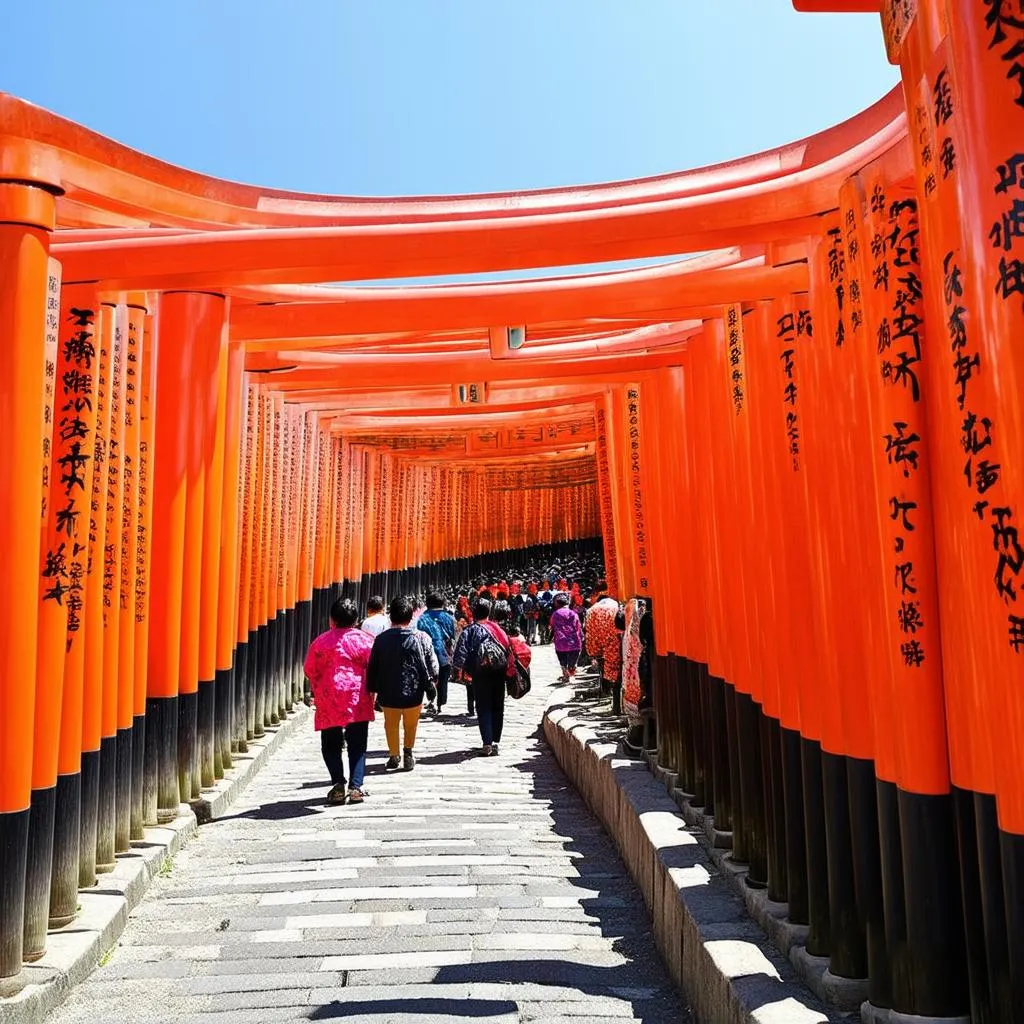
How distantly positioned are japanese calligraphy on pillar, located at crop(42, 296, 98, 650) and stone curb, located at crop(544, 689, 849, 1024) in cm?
345

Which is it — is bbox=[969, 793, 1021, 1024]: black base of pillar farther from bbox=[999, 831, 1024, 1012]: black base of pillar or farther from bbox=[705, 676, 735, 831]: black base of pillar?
bbox=[705, 676, 735, 831]: black base of pillar

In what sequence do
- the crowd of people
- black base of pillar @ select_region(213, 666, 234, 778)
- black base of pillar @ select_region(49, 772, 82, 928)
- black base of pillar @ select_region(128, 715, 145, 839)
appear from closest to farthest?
black base of pillar @ select_region(49, 772, 82, 928), black base of pillar @ select_region(128, 715, 145, 839), the crowd of people, black base of pillar @ select_region(213, 666, 234, 778)

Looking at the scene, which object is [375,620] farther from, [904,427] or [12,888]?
[904,427]

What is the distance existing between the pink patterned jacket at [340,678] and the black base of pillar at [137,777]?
173cm

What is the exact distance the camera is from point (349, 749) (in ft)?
28.1

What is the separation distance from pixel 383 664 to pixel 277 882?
2.96 meters

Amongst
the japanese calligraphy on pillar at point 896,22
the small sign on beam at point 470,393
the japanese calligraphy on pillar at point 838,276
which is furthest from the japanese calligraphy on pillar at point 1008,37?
the small sign on beam at point 470,393

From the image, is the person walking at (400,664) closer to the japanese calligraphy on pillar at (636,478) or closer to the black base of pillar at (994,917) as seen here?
the japanese calligraphy on pillar at (636,478)

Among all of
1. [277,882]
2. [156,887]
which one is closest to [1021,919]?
[277,882]

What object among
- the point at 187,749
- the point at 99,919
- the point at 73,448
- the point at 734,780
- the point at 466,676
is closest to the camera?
the point at 99,919

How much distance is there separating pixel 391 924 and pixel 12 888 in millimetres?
2011

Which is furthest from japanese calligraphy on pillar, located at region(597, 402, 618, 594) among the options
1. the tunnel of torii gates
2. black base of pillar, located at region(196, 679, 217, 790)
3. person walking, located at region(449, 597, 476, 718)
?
black base of pillar, located at region(196, 679, 217, 790)

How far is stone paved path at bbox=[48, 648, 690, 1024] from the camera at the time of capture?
466 centimetres

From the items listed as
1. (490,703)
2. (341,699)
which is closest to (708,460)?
(341,699)
